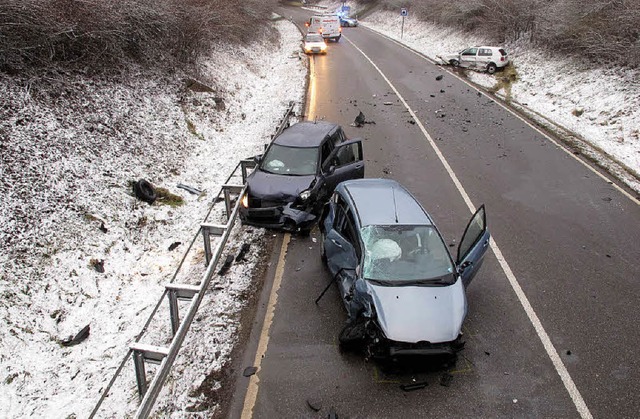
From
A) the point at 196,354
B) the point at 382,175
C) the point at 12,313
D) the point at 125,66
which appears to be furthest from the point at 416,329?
the point at 125,66

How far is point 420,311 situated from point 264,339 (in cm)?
241

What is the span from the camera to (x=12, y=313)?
691 cm

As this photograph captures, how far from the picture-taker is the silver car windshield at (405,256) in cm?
660

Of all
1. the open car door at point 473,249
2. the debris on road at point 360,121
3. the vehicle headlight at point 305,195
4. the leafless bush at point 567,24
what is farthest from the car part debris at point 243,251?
the leafless bush at point 567,24

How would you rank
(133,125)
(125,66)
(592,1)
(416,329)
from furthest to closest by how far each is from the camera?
(592,1) < (125,66) < (133,125) < (416,329)

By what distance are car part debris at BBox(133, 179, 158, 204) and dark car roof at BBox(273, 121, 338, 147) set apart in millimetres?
3131

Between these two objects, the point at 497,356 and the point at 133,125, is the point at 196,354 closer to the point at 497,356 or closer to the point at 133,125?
the point at 497,356

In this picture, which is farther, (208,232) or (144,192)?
(144,192)

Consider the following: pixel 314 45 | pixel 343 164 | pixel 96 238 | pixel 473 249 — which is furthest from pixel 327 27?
pixel 473 249

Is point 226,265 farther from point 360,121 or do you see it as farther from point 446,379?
point 360,121

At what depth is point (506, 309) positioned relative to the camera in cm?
750

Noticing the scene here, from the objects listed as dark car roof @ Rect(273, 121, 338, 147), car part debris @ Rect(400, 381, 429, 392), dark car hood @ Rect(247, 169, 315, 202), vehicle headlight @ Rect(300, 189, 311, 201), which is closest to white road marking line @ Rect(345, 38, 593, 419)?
car part debris @ Rect(400, 381, 429, 392)

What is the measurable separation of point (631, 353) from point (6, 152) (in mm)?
11290

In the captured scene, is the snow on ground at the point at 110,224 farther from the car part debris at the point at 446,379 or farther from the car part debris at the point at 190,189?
the car part debris at the point at 446,379
